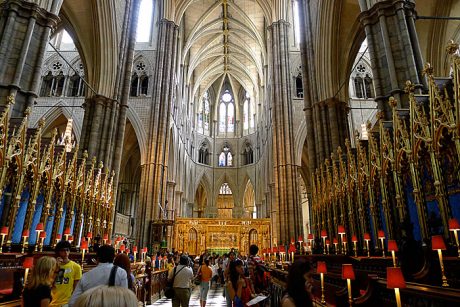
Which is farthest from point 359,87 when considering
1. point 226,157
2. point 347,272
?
point 347,272

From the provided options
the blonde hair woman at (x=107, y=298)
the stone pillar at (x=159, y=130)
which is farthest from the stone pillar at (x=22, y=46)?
the stone pillar at (x=159, y=130)

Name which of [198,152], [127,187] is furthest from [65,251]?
[198,152]

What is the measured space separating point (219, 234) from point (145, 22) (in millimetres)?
17726

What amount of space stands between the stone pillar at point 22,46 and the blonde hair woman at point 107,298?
8.13 meters

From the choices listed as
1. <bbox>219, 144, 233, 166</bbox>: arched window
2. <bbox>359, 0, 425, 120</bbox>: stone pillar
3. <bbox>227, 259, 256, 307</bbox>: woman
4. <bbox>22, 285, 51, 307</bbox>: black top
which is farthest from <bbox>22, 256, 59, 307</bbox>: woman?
<bbox>219, 144, 233, 166</bbox>: arched window

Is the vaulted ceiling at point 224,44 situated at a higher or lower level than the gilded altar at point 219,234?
higher

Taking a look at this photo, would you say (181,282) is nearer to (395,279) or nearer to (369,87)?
(395,279)

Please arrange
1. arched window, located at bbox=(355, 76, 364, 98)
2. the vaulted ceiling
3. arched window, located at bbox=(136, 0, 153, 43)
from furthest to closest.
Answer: the vaulted ceiling → arched window, located at bbox=(136, 0, 153, 43) → arched window, located at bbox=(355, 76, 364, 98)

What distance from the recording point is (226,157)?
3931 centimetres

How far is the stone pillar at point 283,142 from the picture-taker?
1911cm

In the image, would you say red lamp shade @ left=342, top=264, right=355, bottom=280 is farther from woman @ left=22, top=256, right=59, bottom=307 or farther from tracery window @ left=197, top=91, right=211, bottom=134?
tracery window @ left=197, top=91, right=211, bottom=134

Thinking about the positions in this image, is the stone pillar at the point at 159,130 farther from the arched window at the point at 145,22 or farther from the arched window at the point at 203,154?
the arched window at the point at 203,154

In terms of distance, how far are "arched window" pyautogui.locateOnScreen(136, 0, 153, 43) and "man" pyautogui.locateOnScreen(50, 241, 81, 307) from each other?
2423cm

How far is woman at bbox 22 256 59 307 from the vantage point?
8.24ft
